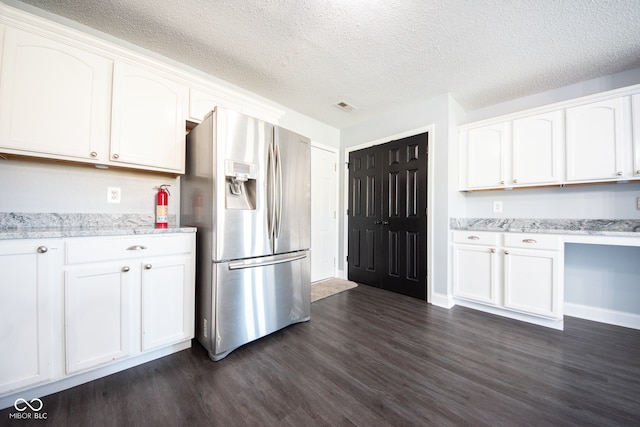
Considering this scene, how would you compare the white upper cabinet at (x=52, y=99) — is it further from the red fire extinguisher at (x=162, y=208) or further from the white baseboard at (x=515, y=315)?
the white baseboard at (x=515, y=315)

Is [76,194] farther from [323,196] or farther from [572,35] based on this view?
[572,35]

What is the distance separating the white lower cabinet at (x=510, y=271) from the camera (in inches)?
85.0

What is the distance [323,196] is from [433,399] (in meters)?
2.72

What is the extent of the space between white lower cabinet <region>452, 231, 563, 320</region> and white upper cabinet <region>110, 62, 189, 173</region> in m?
2.98

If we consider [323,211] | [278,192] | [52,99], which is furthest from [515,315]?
[52,99]

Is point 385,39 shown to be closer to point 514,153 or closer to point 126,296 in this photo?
point 514,153

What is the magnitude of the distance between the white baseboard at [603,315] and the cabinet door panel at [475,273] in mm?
845

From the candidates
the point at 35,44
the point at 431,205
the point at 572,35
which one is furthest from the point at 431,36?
the point at 35,44

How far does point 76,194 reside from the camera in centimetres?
173

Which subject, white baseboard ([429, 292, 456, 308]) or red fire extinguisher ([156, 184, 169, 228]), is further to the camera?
white baseboard ([429, 292, 456, 308])

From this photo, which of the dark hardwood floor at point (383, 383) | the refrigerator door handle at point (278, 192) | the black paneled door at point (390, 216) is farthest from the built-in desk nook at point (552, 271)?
the refrigerator door handle at point (278, 192)

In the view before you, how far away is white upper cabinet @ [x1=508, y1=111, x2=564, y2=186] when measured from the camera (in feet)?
7.70

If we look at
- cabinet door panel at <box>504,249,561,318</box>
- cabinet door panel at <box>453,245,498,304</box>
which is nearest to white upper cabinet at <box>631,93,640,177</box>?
cabinet door panel at <box>504,249,561,318</box>

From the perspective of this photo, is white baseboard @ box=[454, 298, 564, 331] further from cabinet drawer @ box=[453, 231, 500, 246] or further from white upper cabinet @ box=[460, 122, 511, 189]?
white upper cabinet @ box=[460, 122, 511, 189]
